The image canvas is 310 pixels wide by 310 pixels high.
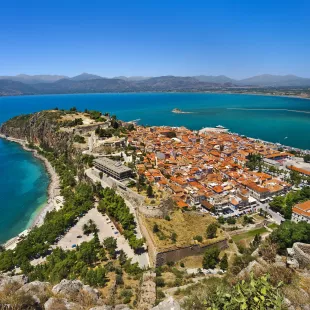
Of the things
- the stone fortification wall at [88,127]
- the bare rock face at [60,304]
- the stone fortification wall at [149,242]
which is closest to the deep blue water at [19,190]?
the stone fortification wall at [88,127]

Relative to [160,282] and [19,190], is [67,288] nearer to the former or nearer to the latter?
[160,282]

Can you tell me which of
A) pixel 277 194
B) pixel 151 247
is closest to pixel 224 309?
pixel 151 247

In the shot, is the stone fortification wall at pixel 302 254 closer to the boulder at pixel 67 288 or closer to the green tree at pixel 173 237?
the boulder at pixel 67 288

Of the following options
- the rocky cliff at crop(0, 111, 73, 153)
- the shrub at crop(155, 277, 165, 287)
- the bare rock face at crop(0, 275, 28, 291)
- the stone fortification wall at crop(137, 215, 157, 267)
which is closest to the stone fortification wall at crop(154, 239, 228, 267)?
the stone fortification wall at crop(137, 215, 157, 267)

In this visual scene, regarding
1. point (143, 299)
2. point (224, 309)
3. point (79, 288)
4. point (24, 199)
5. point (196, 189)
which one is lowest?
point (24, 199)

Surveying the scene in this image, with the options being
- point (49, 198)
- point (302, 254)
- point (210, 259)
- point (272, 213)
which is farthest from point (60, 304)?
point (49, 198)

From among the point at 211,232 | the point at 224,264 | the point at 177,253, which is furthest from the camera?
the point at 211,232

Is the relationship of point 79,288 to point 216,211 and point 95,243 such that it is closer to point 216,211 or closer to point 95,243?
point 95,243
